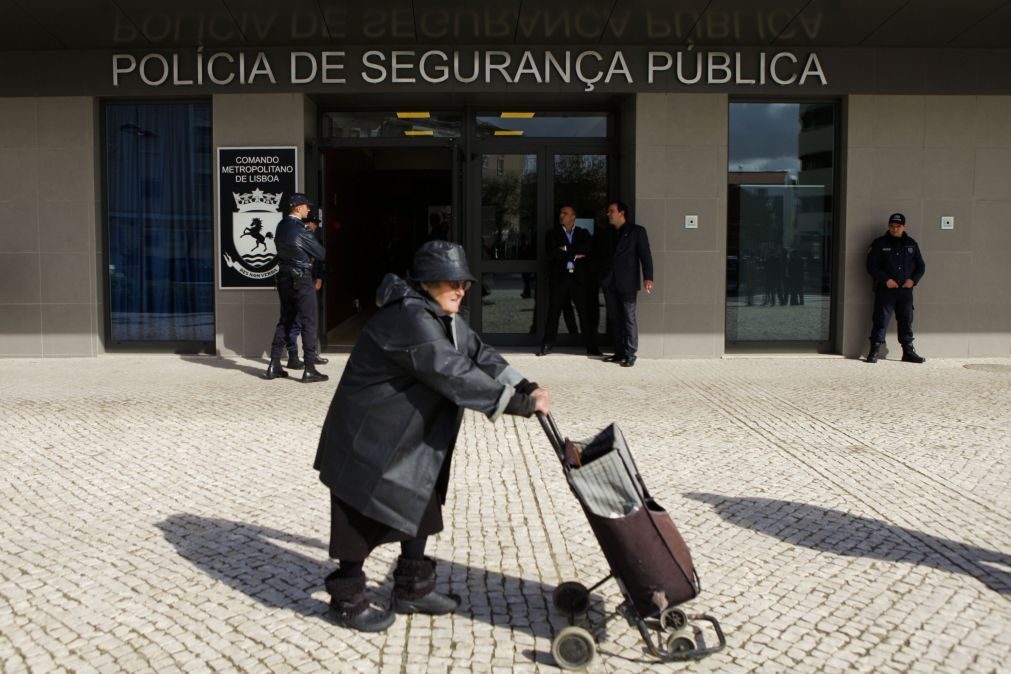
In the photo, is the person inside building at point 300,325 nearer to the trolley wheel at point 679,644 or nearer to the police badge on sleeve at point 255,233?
the police badge on sleeve at point 255,233

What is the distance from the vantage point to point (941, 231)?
12695 mm

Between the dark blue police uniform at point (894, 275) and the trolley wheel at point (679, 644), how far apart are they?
30.9 feet

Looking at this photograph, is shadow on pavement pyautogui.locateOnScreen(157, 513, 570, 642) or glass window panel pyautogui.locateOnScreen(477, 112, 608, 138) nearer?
shadow on pavement pyautogui.locateOnScreen(157, 513, 570, 642)

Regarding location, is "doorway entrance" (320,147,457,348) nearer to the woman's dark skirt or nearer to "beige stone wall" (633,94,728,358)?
"beige stone wall" (633,94,728,358)

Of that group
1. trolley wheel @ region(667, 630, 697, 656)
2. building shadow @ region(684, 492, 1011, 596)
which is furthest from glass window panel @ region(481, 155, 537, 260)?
trolley wheel @ region(667, 630, 697, 656)

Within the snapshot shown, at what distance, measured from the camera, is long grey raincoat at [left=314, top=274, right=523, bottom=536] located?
3.85 metres

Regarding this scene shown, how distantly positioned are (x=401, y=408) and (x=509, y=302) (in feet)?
31.7

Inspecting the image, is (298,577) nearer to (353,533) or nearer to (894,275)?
(353,533)

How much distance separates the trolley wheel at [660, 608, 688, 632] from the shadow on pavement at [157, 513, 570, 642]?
47 centimetres

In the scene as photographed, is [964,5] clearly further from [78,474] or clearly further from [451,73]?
[78,474]

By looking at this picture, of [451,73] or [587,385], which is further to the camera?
[451,73]

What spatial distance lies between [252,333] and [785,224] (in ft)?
22.5

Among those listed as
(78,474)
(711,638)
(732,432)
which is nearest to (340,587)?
(711,638)

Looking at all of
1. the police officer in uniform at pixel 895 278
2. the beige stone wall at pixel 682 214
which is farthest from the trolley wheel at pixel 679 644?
the police officer in uniform at pixel 895 278
